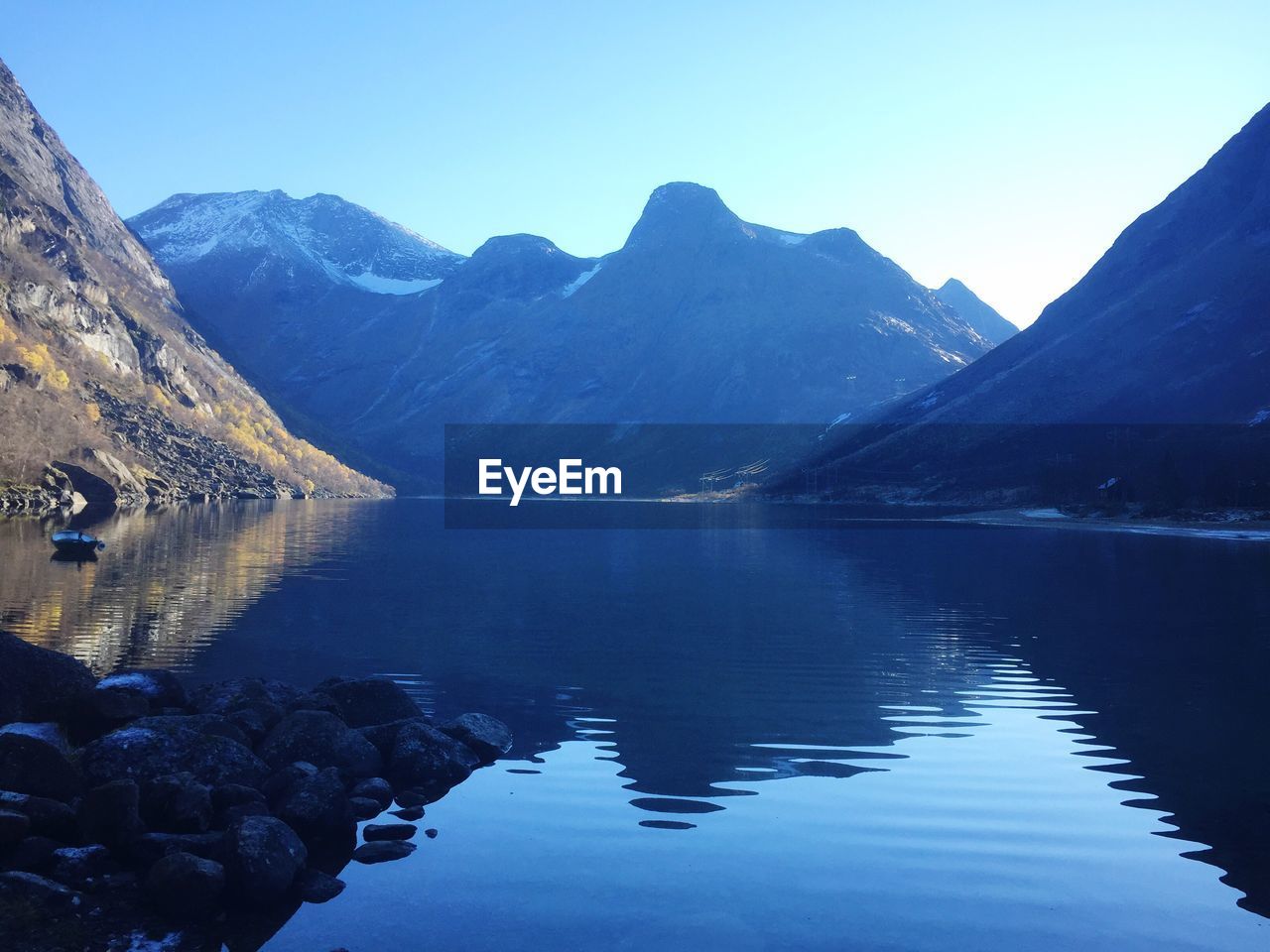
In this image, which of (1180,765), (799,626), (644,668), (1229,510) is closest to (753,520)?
(1229,510)

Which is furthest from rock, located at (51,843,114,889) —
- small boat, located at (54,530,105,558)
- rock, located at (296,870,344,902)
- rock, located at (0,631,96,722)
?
small boat, located at (54,530,105,558)

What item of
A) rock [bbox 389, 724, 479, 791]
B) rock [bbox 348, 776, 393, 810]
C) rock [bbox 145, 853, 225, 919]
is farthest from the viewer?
rock [bbox 389, 724, 479, 791]

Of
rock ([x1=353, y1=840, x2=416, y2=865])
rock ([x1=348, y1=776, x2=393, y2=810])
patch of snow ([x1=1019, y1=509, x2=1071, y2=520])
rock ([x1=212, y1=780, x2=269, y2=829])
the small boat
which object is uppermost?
patch of snow ([x1=1019, y1=509, x2=1071, y2=520])

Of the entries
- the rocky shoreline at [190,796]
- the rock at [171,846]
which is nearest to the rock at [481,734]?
the rocky shoreline at [190,796]

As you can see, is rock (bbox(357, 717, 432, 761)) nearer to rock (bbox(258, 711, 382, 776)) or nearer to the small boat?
rock (bbox(258, 711, 382, 776))

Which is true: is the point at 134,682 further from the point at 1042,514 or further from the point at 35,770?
the point at 1042,514

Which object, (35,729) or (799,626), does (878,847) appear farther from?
(799,626)
